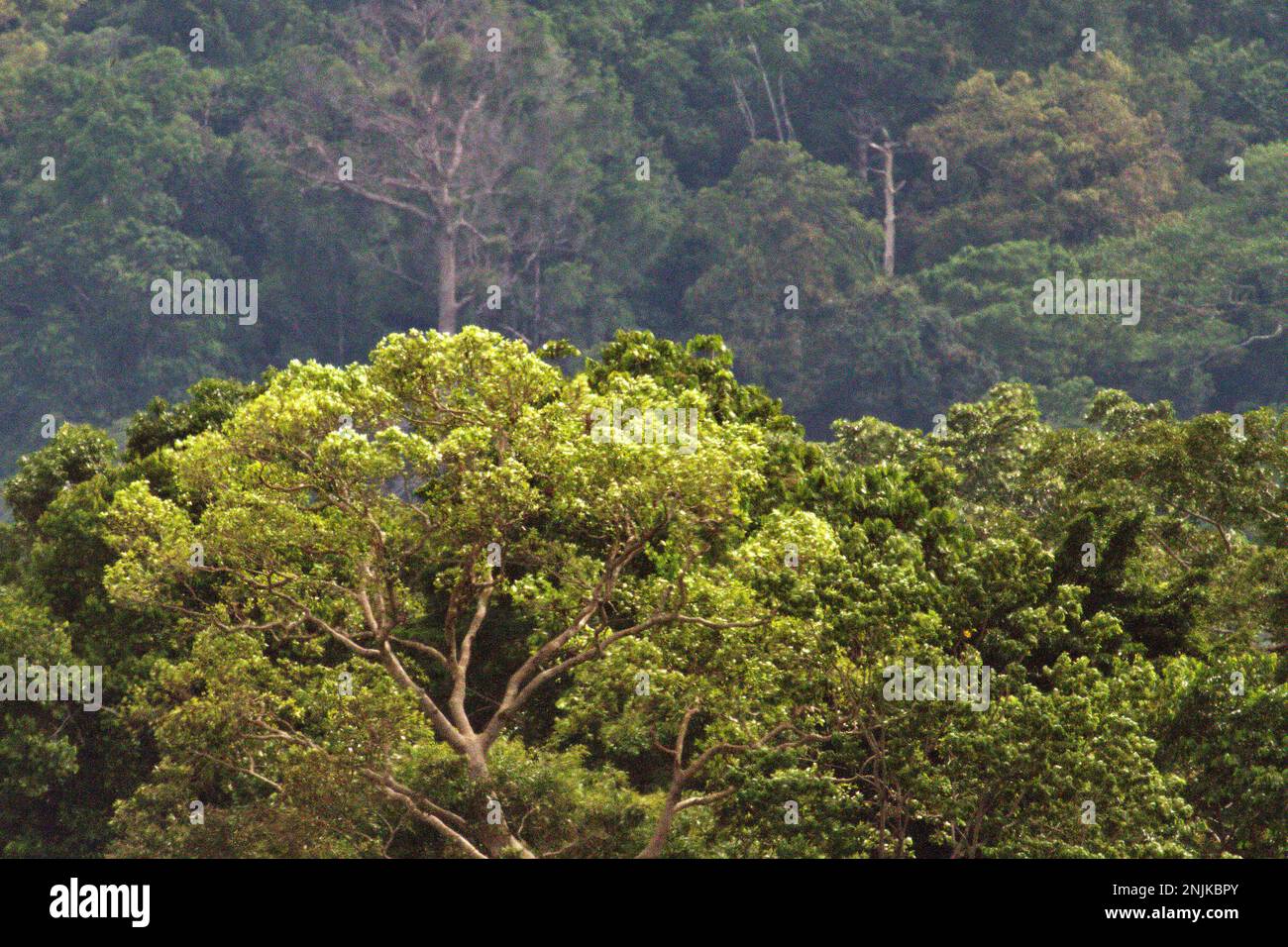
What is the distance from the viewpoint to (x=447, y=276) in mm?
87188

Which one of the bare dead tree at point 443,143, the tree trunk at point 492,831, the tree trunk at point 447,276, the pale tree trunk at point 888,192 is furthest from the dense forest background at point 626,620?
the bare dead tree at point 443,143

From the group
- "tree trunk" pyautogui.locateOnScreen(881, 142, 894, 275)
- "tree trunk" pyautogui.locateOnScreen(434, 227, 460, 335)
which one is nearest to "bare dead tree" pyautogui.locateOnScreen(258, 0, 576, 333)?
"tree trunk" pyautogui.locateOnScreen(434, 227, 460, 335)

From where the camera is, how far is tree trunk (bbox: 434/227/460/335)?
8688 cm

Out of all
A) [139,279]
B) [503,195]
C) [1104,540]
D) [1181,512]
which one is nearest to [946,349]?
[503,195]

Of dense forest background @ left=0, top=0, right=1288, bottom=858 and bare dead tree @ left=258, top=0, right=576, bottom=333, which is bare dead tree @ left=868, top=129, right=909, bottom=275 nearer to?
bare dead tree @ left=258, top=0, right=576, bottom=333

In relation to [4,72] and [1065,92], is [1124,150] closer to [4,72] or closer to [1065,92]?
[1065,92]

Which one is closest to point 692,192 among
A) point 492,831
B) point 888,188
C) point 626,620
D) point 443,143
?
point 888,188

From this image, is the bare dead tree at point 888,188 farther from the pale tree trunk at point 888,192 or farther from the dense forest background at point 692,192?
the dense forest background at point 692,192

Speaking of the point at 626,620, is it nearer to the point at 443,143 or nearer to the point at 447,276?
the point at 447,276

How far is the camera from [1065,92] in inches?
3383

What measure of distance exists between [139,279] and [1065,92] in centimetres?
3546

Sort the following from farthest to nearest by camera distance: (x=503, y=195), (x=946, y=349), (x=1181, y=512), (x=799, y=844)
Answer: (x=503, y=195)
(x=946, y=349)
(x=1181, y=512)
(x=799, y=844)

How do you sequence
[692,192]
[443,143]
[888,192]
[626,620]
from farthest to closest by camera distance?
[692,192]
[888,192]
[443,143]
[626,620]

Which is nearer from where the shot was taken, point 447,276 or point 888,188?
point 447,276
